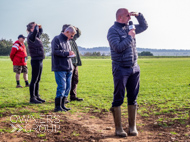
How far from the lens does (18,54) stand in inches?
421

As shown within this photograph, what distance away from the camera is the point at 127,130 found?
16.2 feet

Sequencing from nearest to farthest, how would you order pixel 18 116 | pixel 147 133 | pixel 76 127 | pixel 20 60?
pixel 147 133 → pixel 76 127 → pixel 18 116 → pixel 20 60

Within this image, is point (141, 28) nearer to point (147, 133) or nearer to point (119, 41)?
point (119, 41)

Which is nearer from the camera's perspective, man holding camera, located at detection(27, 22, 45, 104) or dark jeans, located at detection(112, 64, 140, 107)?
dark jeans, located at detection(112, 64, 140, 107)

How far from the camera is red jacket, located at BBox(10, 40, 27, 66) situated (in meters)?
10.4

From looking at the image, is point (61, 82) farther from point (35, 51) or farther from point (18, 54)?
point (18, 54)

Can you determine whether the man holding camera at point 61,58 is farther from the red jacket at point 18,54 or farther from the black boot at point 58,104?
the red jacket at point 18,54

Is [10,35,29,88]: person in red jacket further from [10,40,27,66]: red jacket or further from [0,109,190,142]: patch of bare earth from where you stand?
[0,109,190,142]: patch of bare earth

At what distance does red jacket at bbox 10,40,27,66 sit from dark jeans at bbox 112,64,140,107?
22.9 feet

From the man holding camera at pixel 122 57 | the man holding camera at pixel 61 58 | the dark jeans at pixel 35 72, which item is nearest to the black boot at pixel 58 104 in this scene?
the man holding camera at pixel 61 58

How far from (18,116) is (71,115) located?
130 centimetres

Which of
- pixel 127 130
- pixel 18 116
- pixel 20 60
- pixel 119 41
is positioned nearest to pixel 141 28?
pixel 119 41

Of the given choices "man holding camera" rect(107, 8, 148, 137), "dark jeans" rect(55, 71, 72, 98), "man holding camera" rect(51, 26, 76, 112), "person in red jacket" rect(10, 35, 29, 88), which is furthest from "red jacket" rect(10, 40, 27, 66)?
"man holding camera" rect(107, 8, 148, 137)

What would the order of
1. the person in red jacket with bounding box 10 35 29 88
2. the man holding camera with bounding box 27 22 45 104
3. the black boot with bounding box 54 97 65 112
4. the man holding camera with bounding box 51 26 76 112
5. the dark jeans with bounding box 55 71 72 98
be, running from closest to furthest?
the man holding camera with bounding box 51 26 76 112 → the dark jeans with bounding box 55 71 72 98 → the black boot with bounding box 54 97 65 112 → the man holding camera with bounding box 27 22 45 104 → the person in red jacket with bounding box 10 35 29 88
